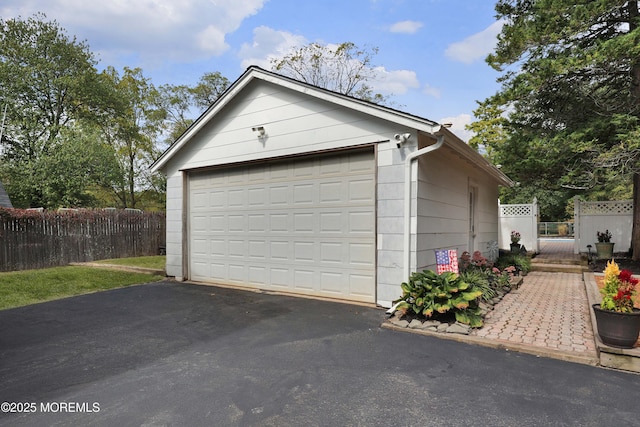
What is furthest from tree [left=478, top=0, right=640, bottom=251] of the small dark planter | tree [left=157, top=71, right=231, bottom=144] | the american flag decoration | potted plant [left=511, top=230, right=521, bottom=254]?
tree [left=157, top=71, right=231, bottom=144]

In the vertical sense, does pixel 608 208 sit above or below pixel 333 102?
below

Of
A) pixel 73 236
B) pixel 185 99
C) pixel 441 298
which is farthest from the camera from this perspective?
pixel 185 99

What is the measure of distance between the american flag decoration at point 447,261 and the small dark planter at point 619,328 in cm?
187

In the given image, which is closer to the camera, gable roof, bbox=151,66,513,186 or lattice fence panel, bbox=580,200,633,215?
gable roof, bbox=151,66,513,186

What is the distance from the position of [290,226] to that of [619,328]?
517 centimetres

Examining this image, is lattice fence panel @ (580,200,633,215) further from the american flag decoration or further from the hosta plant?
the hosta plant

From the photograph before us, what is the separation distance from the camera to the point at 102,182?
20.0m

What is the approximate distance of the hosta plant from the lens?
15.2 ft

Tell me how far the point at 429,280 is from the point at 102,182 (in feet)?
68.9

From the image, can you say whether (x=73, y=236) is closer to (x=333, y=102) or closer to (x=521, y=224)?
(x=333, y=102)

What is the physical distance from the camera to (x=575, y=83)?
928cm

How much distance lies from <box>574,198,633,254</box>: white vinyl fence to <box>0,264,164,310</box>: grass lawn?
13.4 meters

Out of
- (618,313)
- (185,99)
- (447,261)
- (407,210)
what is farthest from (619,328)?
(185,99)

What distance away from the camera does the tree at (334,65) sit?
62.7ft
